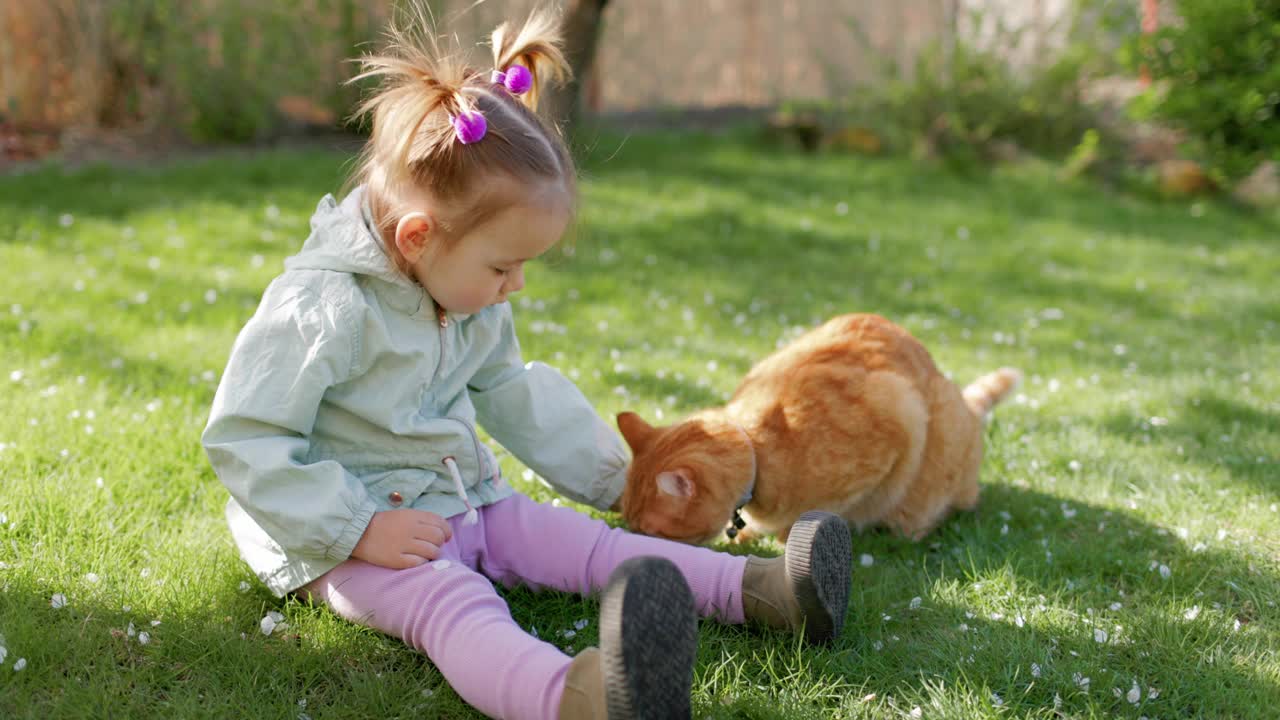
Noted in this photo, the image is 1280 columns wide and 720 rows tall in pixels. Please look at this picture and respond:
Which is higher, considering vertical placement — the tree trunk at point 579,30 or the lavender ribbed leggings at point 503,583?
the tree trunk at point 579,30

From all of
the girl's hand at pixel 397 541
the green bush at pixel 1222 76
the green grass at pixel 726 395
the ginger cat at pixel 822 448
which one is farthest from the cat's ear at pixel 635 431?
the green bush at pixel 1222 76

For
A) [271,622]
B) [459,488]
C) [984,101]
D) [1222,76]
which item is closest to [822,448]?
[459,488]

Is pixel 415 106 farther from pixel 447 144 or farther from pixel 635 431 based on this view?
pixel 635 431

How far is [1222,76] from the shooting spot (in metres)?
8.61

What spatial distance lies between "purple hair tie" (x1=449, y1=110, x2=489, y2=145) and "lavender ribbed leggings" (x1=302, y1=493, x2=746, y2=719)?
41.1 inches

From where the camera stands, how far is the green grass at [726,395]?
2.48 metres

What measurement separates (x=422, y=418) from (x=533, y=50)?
106cm

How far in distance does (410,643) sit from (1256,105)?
8322 mm

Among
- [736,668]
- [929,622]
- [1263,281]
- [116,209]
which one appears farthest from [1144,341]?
[116,209]

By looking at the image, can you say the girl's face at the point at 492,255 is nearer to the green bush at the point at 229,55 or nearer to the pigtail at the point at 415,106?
the pigtail at the point at 415,106

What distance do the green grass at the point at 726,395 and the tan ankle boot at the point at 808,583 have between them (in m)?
0.08

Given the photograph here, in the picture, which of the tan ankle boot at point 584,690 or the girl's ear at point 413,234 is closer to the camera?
the tan ankle boot at point 584,690

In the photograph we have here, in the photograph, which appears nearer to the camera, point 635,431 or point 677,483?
point 677,483

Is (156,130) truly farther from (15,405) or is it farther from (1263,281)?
(1263,281)
